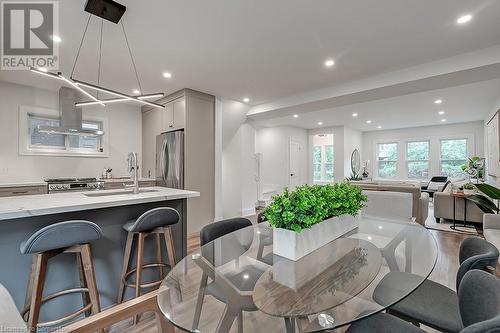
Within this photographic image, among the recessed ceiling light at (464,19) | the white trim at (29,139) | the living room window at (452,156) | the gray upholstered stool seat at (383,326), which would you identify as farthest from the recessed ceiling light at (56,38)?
the living room window at (452,156)

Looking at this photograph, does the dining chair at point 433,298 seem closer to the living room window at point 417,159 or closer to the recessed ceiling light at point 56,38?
the recessed ceiling light at point 56,38

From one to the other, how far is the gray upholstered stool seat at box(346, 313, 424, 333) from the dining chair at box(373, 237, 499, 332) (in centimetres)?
9

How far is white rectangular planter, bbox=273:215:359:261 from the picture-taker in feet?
→ 4.48

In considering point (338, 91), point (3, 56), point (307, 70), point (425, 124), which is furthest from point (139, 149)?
point (425, 124)

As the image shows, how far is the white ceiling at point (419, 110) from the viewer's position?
444 cm

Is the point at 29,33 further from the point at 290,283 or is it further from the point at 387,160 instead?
the point at 387,160

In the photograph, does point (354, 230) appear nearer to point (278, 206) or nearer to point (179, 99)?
point (278, 206)

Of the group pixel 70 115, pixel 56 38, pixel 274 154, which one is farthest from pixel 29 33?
pixel 274 154

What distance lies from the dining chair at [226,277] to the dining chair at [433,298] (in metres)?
0.63

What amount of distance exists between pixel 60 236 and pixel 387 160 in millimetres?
10166

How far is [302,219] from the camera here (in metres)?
1.32

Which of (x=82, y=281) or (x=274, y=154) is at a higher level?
(x=274, y=154)

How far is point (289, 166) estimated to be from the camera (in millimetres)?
7977

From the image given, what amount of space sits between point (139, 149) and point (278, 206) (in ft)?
15.3
